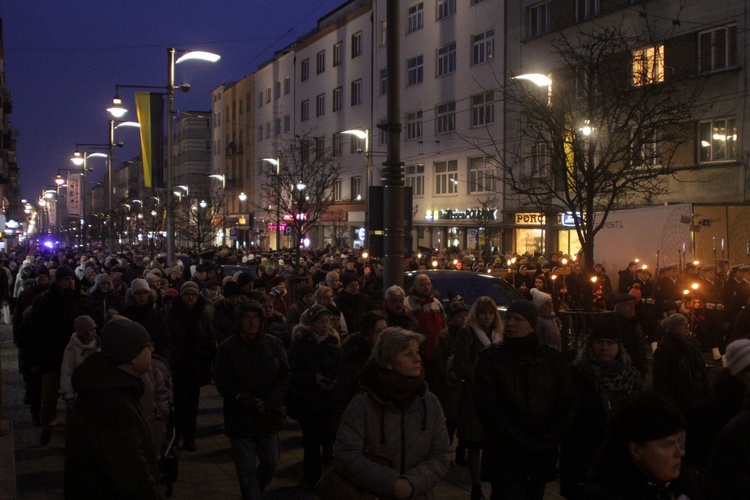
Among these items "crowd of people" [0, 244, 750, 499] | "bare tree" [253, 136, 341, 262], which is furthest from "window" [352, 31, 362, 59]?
"crowd of people" [0, 244, 750, 499]

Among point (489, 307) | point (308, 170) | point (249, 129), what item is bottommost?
point (489, 307)

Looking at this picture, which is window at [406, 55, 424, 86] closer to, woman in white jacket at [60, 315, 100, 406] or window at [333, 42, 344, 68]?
window at [333, 42, 344, 68]

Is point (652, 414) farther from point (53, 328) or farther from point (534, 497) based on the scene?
point (53, 328)

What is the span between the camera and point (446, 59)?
143ft

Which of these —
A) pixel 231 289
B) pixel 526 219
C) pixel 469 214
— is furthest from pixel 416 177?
pixel 231 289

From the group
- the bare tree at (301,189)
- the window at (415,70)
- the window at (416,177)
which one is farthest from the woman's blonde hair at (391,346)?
the window at (415,70)

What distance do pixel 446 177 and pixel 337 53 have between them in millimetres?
17853

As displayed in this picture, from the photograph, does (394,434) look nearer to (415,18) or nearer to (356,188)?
(415,18)

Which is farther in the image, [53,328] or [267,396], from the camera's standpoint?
[53,328]

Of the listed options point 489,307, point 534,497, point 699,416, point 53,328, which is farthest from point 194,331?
point 699,416

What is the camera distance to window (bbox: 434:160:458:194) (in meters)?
42.8

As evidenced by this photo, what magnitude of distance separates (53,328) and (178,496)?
325cm

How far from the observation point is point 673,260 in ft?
68.7

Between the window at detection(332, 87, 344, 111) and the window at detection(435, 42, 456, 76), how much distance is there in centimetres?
1315
